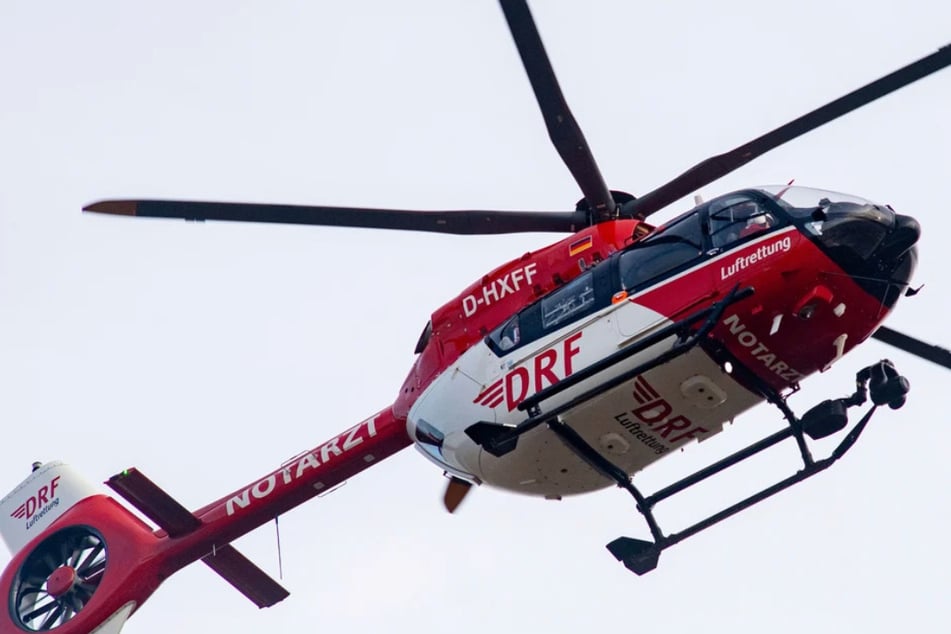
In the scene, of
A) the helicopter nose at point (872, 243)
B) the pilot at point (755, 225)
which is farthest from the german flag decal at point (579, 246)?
the helicopter nose at point (872, 243)

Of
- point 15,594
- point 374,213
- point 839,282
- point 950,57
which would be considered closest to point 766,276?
point 839,282

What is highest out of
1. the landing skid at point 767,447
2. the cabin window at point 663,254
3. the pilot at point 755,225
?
the pilot at point 755,225

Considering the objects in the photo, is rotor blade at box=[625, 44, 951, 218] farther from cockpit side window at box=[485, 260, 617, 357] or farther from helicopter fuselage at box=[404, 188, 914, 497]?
cockpit side window at box=[485, 260, 617, 357]

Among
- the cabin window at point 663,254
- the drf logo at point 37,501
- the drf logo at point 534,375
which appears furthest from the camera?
the drf logo at point 37,501

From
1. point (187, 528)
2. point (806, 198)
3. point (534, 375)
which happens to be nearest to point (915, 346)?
point (806, 198)

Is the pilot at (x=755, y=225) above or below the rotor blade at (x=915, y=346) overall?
above

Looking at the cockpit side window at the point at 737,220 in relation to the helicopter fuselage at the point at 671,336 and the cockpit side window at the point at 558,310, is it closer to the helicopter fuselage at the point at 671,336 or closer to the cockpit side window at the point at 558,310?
the helicopter fuselage at the point at 671,336

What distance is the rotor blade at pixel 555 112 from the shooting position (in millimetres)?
12953

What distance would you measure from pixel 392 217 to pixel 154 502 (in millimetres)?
4142

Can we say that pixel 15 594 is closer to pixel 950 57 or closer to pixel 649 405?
pixel 649 405

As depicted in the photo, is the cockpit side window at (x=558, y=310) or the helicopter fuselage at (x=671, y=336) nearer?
the helicopter fuselage at (x=671, y=336)

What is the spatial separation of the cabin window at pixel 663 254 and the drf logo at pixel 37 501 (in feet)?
26.6

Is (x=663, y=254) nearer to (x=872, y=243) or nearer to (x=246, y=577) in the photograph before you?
(x=872, y=243)

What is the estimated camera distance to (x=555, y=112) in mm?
13875
